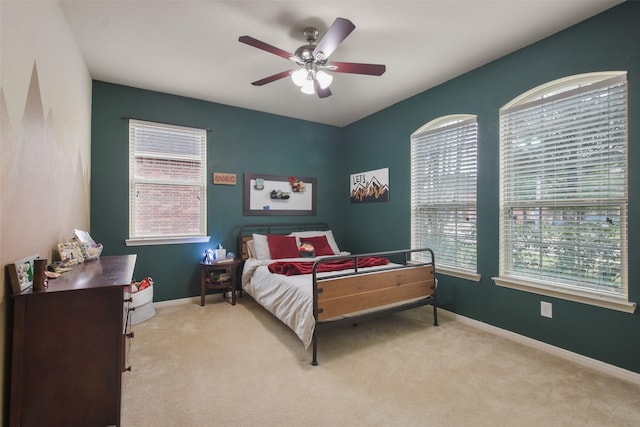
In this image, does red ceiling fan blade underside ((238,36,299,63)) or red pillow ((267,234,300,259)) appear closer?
red ceiling fan blade underside ((238,36,299,63))

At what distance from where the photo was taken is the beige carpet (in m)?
1.60

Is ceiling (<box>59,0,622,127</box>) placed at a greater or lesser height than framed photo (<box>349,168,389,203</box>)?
greater

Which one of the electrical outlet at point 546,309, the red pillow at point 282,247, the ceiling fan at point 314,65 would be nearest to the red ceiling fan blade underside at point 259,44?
the ceiling fan at point 314,65

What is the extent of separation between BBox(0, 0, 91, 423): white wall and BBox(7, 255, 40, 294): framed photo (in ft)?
0.10

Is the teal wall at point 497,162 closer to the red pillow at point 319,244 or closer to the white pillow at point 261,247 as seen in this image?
the red pillow at point 319,244

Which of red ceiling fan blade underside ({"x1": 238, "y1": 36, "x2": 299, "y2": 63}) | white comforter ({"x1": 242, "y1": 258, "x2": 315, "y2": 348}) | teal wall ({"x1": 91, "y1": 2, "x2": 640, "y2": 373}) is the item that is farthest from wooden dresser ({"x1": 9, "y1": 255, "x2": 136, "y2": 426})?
teal wall ({"x1": 91, "y1": 2, "x2": 640, "y2": 373})

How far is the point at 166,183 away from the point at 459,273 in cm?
356

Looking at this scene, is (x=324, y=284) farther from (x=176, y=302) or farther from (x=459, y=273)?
(x=176, y=302)

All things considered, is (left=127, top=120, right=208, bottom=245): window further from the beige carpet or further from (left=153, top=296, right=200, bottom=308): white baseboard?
the beige carpet

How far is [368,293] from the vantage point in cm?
242

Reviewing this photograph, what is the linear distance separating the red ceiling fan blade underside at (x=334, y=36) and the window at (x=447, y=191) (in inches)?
70.8

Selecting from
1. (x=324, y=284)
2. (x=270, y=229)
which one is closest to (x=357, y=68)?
(x=324, y=284)

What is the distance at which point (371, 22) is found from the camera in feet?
7.22

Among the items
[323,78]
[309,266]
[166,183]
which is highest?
[323,78]
